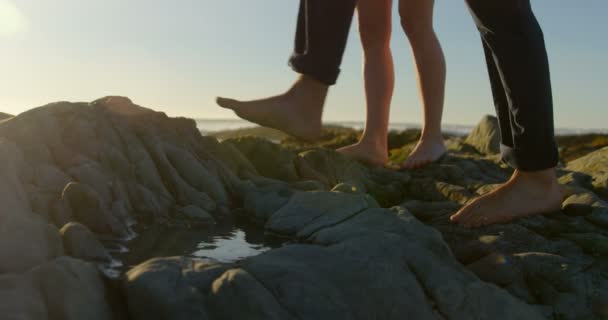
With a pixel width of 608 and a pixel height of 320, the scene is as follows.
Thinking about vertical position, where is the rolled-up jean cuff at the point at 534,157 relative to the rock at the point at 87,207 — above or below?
above

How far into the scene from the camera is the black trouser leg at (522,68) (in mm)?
3389

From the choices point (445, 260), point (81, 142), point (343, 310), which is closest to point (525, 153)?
point (445, 260)

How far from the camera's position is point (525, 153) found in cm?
362

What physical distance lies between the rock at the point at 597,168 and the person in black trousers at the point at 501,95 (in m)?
1.98

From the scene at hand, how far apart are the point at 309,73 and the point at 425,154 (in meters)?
2.84

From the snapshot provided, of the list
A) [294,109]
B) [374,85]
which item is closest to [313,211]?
[294,109]

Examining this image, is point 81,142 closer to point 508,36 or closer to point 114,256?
point 114,256

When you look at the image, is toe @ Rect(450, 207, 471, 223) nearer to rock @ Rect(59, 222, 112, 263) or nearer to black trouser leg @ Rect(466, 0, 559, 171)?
black trouser leg @ Rect(466, 0, 559, 171)

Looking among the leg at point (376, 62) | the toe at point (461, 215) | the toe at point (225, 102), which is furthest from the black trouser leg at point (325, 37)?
the leg at point (376, 62)

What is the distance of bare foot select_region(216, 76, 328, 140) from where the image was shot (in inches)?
146

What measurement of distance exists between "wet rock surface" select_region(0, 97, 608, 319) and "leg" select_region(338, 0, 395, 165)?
776 mm

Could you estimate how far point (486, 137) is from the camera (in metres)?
9.70

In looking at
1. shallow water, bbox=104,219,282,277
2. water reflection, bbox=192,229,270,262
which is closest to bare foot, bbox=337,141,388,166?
shallow water, bbox=104,219,282,277

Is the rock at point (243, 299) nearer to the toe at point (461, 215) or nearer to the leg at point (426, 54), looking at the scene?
the toe at point (461, 215)
